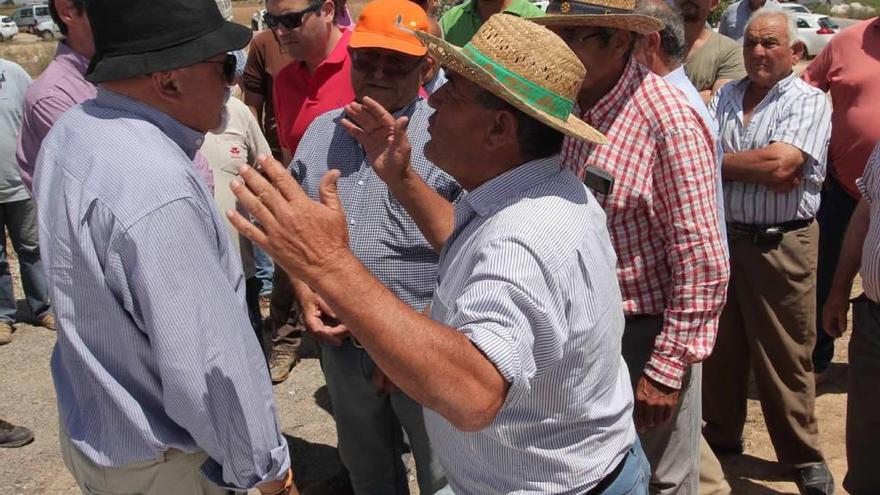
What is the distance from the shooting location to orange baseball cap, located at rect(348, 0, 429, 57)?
3254mm

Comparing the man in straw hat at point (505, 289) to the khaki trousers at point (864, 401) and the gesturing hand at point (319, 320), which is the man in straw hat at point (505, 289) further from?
the khaki trousers at point (864, 401)

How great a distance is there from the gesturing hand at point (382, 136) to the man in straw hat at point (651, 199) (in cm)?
59

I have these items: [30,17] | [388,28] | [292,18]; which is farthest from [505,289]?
[30,17]

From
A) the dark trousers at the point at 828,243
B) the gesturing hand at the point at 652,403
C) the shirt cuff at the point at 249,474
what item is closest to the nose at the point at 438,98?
the shirt cuff at the point at 249,474

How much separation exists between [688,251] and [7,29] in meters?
41.3

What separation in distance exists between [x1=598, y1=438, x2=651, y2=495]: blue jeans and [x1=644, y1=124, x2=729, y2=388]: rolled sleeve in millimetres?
506

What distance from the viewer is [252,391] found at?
6.85 feet

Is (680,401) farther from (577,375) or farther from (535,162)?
(535,162)

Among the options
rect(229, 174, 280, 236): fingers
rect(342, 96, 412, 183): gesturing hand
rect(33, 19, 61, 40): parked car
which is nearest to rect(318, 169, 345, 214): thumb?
rect(229, 174, 280, 236): fingers

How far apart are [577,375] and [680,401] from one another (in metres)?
1.14

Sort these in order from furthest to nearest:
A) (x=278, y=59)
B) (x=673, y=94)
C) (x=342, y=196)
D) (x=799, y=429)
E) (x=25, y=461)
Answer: (x=278, y=59), (x=25, y=461), (x=799, y=429), (x=342, y=196), (x=673, y=94)

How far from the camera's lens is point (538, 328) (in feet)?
5.66

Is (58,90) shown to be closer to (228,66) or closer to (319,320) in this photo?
(319,320)

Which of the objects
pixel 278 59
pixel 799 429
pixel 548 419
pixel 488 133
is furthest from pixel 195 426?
pixel 278 59
